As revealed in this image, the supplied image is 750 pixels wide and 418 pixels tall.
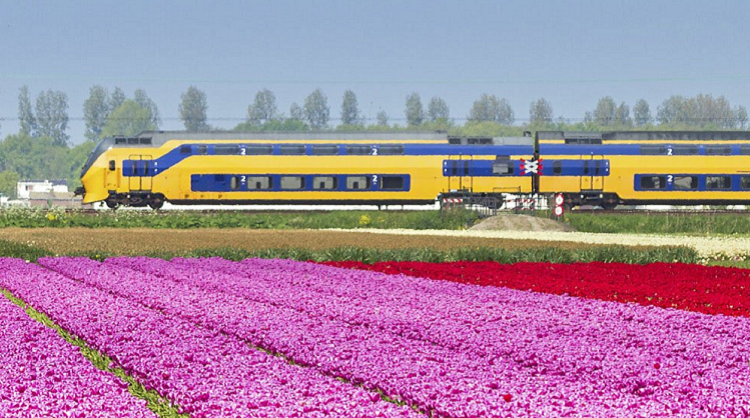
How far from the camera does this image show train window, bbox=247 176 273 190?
155 ft

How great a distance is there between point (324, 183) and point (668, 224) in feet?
56.2

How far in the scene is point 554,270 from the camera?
62.5 ft

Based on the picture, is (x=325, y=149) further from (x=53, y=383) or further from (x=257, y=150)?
(x=53, y=383)

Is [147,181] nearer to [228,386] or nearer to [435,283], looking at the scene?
[435,283]

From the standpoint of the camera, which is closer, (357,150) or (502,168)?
(357,150)

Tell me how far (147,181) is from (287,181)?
654 cm

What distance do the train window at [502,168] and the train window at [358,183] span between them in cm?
595

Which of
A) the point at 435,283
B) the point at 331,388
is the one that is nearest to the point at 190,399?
the point at 331,388

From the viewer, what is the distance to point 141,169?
4766 centimetres

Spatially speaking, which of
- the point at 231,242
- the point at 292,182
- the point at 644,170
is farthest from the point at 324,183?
the point at 231,242

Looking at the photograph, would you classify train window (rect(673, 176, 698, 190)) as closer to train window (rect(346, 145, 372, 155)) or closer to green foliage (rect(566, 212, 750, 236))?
green foliage (rect(566, 212, 750, 236))

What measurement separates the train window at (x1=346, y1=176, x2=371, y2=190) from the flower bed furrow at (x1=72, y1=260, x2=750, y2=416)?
32.1 metres

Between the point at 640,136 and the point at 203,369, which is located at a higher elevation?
the point at 640,136

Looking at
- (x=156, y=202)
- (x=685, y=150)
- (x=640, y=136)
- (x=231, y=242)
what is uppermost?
(x=640, y=136)
